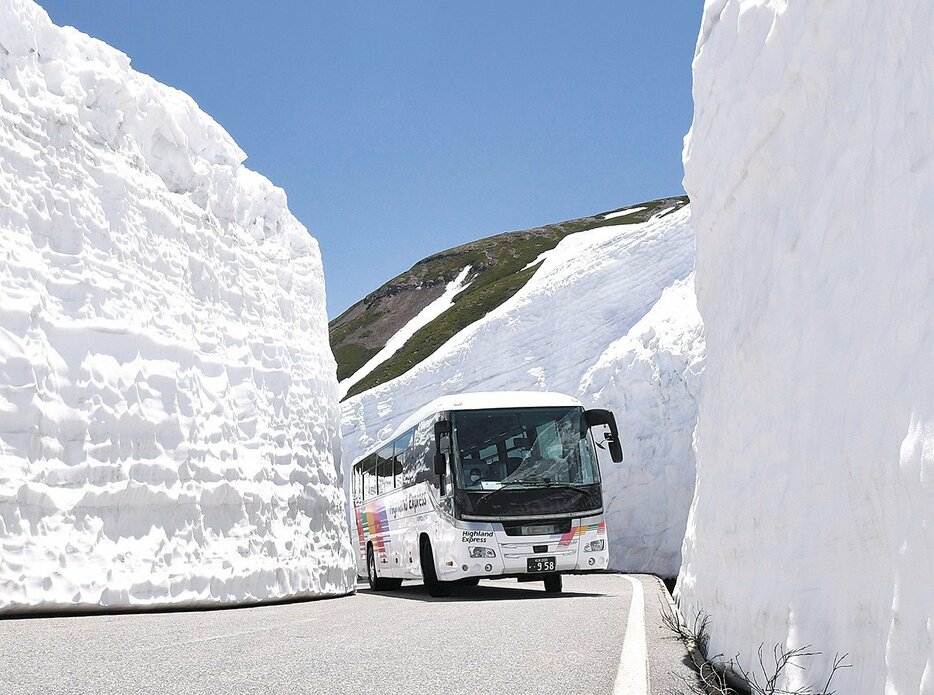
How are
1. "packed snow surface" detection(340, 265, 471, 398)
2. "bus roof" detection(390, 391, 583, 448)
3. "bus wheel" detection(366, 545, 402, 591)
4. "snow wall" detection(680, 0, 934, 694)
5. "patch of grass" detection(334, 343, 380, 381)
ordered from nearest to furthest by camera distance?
"snow wall" detection(680, 0, 934, 694)
"bus roof" detection(390, 391, 583, 448)
"bus wheel" detection(366, 545, 402, 591)
"packed snow surface" detection(340, 265, 471, 398)
"patch of grass" detection(334, 343, 380, 381)

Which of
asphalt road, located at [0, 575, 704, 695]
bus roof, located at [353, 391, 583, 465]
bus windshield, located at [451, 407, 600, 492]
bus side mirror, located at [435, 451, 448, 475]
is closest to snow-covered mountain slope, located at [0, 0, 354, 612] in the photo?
asphalt road, located at [0, 575, 704, 695]

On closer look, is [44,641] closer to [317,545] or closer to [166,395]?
[166,395]

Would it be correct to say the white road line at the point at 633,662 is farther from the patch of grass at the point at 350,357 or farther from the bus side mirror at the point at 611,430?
the patch of grass at the point at 350,357

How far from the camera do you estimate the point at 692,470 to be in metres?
22.9

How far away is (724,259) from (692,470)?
1735cm

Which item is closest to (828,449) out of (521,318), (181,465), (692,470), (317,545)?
(181,465)

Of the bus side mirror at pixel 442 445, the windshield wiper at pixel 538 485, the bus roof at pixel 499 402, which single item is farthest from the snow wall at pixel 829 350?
the bus roof at pixel 499 402

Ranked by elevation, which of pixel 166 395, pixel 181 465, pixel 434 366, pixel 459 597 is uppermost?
pixel 434 366

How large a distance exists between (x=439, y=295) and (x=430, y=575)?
6917 cm

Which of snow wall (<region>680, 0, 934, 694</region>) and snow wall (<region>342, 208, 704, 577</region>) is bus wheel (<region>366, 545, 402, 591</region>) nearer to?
snow wall (<region>342, 208, 704, 577</region>)

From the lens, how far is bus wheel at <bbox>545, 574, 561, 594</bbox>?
1362cm

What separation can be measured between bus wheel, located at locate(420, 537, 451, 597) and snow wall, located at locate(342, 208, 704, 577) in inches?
365

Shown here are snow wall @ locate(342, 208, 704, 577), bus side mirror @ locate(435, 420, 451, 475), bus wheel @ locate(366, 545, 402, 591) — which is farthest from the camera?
snow wall @ locate(342, 208, 704, 577)

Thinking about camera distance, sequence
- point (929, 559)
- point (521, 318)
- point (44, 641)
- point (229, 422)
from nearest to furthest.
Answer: point (929, 559)
point (44, 641)
point (229, 422)
point (521, 318)
